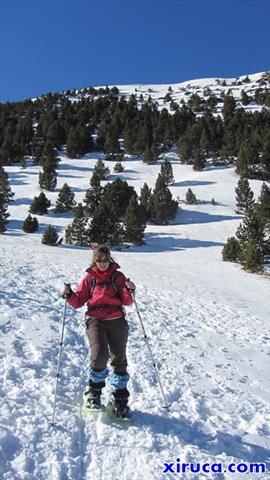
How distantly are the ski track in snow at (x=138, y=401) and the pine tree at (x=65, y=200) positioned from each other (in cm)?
3872

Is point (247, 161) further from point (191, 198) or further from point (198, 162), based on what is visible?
point (191, 198)

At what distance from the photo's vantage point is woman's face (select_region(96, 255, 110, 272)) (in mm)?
5152

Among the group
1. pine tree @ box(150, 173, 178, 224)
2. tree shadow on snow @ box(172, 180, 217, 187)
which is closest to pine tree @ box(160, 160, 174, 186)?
tree shadow on snow @ box(172, 180, 217, 187)

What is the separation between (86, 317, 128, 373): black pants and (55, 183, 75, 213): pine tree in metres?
44.0

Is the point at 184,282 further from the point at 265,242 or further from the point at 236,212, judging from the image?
the point at 236,212

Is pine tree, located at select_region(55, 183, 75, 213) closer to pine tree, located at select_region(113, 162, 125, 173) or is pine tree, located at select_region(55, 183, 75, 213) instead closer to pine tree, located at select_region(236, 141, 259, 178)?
pine tree, located at select_region(113, 162, 125, 173)

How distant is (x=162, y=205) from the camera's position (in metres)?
47.9

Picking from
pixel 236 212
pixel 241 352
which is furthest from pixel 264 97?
pixel 241 352

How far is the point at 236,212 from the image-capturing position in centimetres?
4994

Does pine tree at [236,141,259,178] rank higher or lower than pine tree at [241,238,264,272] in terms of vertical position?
higher

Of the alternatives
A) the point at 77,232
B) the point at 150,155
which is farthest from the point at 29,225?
the point at 150,155

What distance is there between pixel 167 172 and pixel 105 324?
56589 millimetres

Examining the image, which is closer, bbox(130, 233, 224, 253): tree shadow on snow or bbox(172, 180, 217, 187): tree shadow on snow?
bbox(130, 233, 224, 253): tree shadow on snow

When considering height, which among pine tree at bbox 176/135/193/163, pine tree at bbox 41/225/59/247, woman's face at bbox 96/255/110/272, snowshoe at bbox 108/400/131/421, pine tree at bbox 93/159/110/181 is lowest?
pine tree at bbox 41/225/59/247
